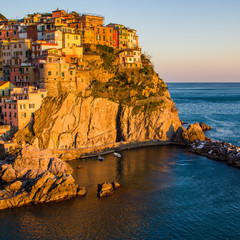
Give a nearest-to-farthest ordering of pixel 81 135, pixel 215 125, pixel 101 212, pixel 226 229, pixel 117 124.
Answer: pixel 226 229 → pixel 101 212 → pixel 81 135 → pixel 117 124 → pixel 215 125

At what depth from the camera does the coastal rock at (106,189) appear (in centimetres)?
4000

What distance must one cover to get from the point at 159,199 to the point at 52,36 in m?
42.2

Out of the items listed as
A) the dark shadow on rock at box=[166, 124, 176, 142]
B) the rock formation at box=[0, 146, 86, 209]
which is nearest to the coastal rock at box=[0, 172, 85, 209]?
the rock formation at box=[0, 146, 86, 209]

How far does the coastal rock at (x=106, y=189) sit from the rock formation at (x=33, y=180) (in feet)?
6.44

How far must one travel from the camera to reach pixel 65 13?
7775 cm

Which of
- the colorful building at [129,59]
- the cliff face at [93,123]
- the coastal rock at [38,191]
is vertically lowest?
the coastal rock at [38,191]

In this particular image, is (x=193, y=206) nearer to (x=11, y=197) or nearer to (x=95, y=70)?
(x=11, y=197)

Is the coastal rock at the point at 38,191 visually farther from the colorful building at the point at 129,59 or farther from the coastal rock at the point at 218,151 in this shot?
the colorful building at the point at 129,59

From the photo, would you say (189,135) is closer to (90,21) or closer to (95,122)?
(95,122)

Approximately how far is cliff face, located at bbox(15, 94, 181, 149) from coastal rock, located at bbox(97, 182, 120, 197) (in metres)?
17.9

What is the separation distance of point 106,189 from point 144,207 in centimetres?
557

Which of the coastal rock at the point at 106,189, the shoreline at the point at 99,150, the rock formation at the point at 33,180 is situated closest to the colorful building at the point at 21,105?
the shoreline at the point at 99,150

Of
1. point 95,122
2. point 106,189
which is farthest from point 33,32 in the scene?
point 106,189

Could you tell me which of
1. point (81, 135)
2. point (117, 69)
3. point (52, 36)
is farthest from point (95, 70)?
point (81, 135)
